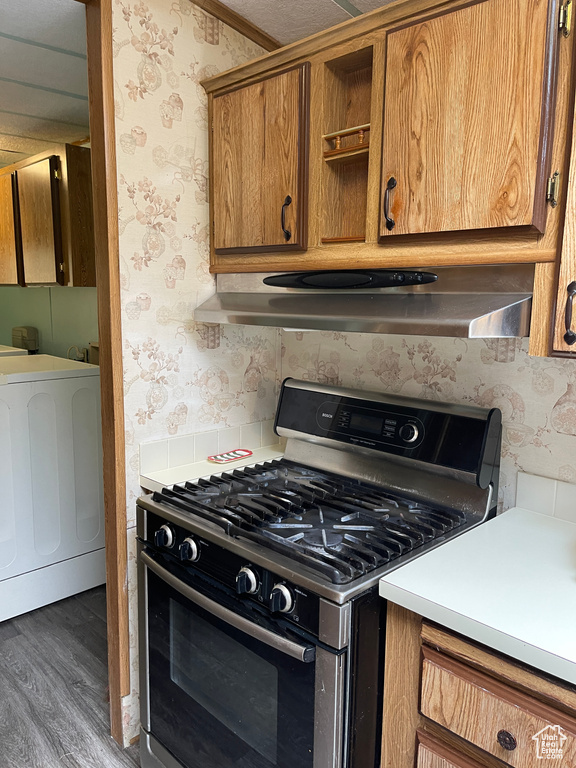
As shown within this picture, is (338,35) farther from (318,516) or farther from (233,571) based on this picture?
(233,571)

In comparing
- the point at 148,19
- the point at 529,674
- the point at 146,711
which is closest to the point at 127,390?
the point at 146,711

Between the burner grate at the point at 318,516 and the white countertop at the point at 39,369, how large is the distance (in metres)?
1.19

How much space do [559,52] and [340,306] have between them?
0.65 m

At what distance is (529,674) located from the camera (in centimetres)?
89

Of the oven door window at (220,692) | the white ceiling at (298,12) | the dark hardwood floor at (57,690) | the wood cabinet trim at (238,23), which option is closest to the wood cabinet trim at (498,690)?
the oven door window at (220,692)

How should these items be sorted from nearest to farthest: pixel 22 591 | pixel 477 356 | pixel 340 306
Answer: pixel 340 306 < pixel 477 356 < pixel 22 591

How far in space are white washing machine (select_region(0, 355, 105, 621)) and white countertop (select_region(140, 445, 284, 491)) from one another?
102 cm

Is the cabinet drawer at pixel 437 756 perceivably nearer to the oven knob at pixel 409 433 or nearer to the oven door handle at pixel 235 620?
the oven door handle at pixel 235 620

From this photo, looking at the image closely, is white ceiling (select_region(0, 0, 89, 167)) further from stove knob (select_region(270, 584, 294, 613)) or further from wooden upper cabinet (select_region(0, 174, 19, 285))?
stove knob (select_region(270, 584, 294, 613))

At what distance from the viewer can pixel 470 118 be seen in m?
1.11

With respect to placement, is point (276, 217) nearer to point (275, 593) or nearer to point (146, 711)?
point (275, 593)

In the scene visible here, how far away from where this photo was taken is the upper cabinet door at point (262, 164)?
1442 millimetres

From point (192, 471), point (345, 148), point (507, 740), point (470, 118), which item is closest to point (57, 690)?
point (192, 471)

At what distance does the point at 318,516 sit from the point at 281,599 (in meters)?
0.29
